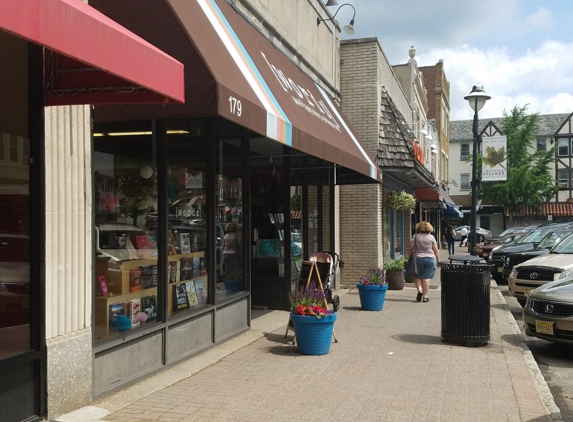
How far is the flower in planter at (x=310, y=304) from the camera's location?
294 inches

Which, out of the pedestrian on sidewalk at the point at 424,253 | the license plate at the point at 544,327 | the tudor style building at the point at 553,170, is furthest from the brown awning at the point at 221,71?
the tudor style building at the point at 553,170

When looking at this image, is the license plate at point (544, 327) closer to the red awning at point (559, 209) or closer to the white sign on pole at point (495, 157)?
the white sign on pole at point (495, 157)

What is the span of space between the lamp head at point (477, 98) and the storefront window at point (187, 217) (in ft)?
33.4

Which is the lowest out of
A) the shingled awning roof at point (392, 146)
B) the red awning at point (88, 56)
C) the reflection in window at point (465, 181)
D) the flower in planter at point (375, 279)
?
the flower in planter at point (375, 279)

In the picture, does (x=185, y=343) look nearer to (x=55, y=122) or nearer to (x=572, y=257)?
(x=55, y=122)

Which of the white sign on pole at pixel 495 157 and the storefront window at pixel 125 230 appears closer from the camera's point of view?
the storefront window at pixel 125 230

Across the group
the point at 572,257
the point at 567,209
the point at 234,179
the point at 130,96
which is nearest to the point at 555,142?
the point at 567,209

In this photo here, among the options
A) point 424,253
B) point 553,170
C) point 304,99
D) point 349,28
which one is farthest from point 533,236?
point 553,170

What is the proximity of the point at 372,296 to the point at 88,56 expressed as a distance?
872cm

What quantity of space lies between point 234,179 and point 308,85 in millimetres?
3350

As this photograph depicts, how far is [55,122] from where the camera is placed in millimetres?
4973

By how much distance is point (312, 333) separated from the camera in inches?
295

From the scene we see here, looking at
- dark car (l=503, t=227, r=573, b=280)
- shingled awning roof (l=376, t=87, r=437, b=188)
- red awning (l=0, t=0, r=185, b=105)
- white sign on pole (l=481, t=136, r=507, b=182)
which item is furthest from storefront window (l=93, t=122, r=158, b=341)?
white sign on pole (l=481, t=136, r=507, b=182)

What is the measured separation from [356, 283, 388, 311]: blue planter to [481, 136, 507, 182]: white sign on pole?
393 inches
